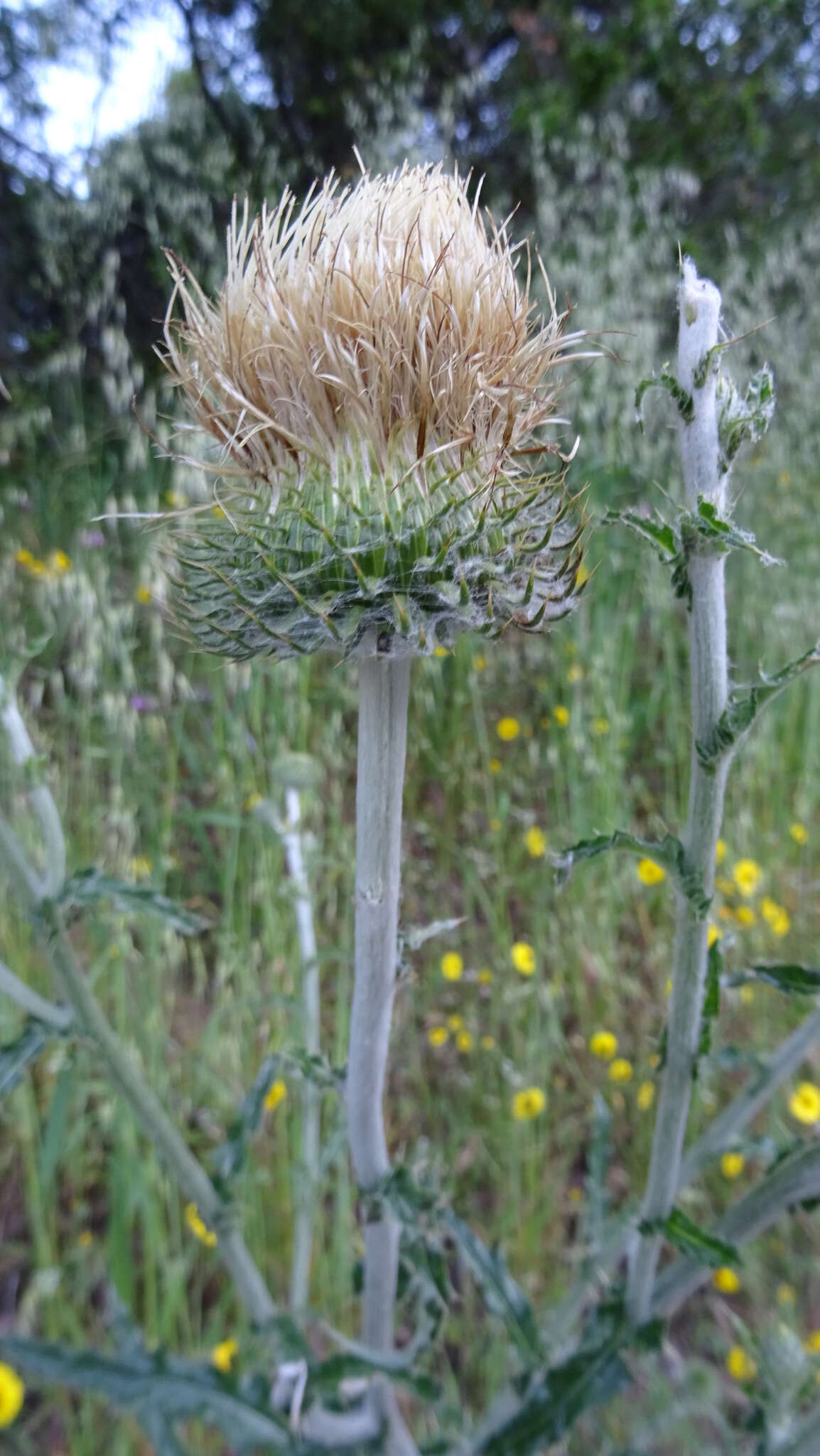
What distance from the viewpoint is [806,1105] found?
2.48 m

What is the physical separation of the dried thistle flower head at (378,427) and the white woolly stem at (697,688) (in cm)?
19

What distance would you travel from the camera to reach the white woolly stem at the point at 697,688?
40.6 inches

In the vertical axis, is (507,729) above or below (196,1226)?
above

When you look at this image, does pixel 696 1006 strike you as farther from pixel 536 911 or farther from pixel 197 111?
pixel 197 111

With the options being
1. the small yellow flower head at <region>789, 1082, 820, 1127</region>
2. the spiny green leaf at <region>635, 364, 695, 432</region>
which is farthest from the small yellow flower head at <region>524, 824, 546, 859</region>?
the spiny green leaf at <region>635, 364, 695, 432</region>

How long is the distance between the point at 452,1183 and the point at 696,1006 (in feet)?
5.03

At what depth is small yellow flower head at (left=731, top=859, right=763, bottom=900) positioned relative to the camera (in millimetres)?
2836

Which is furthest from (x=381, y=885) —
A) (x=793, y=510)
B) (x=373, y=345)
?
(x=793, y=510)

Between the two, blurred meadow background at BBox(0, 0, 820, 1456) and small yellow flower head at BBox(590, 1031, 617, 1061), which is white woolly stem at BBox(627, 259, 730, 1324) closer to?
blurred meadow background at BBox(0, 0, 820, 1456)

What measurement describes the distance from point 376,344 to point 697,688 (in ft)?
2.03

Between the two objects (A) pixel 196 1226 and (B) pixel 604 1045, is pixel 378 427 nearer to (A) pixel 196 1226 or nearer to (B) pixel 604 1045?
(A) pixel 196 1226

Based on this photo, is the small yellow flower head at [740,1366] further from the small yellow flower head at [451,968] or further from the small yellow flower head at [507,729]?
the small yellow flower head at [507,729]

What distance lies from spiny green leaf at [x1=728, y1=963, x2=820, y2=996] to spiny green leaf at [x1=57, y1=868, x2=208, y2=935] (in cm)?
90

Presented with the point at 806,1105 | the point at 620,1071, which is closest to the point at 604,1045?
the point at 620,1071
